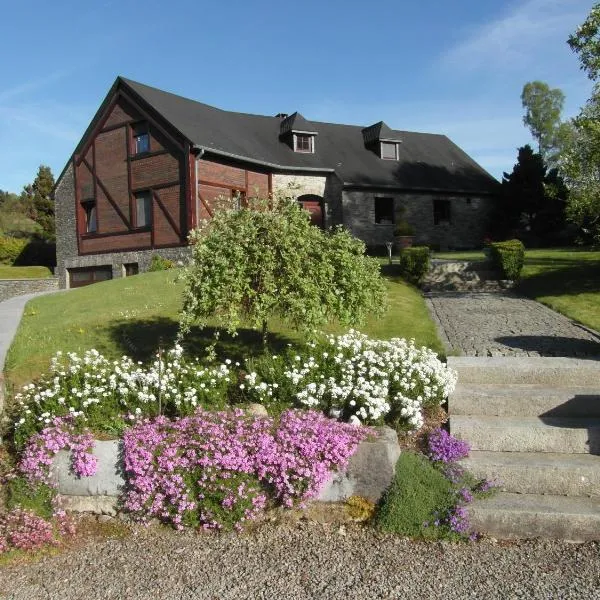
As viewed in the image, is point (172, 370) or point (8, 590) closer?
point (8, 590)

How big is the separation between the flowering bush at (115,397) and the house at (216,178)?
15994mm

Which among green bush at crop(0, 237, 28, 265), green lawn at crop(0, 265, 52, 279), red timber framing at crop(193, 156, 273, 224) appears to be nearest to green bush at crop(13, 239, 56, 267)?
green bush at crop(0, 237, 28, 265)

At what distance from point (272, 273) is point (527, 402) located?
9.54ft

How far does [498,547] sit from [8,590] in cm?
336

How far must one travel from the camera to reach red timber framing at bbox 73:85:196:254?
21484 mm

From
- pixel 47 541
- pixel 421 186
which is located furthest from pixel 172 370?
pixel 421 186

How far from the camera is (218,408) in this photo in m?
5.40

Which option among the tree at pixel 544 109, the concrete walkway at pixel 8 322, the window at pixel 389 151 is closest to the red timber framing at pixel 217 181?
the concrete walkway at pixel 8 322

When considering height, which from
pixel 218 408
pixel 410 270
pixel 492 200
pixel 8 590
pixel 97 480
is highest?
pixel 492 200

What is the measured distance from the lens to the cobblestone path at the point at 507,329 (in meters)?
8.25

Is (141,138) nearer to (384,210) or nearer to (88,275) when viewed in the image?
(88,275)

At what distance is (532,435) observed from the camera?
5168mm

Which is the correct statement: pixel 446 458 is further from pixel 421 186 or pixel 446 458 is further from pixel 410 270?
pixel 421 186

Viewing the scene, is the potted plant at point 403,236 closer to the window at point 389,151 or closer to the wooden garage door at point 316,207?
the wooden garage door at point 316,207
